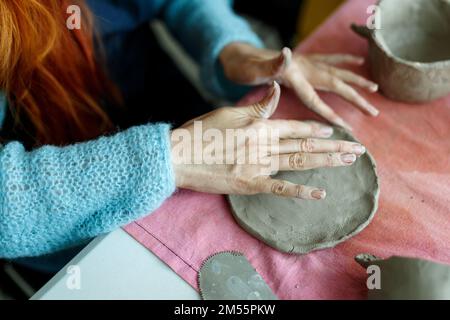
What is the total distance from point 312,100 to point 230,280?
0.29 metres

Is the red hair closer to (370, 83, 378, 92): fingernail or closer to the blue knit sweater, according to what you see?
the blue knit sweater

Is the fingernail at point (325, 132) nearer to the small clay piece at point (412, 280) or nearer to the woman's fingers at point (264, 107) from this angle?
the woman's fingers at point (264, 107)

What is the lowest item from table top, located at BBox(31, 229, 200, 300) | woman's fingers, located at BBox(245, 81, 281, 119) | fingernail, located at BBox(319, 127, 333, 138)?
table top, located at BBox(31, 229, 200, 300)

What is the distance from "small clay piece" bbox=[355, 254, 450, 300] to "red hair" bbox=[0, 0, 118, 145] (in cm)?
54

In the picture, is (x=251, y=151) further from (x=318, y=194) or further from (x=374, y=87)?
(x=374, y=87)

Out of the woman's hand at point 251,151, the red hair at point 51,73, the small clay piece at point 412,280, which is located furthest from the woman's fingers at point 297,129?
the red hair at point 51,73

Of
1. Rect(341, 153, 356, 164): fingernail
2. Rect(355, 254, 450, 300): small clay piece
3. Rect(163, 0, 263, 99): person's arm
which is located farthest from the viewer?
Rect(163, 0, 263, 99): person's arm

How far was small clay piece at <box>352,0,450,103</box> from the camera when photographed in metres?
0.67

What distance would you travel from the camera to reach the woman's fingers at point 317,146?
642 millimetres

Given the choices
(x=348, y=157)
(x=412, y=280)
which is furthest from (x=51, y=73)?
(x=412, y=280)

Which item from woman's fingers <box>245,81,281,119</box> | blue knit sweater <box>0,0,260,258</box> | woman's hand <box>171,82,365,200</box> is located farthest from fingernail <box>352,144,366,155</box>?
blue knit sweater <box>0,0,260,258</box>

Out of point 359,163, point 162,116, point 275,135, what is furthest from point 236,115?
point 162,116
